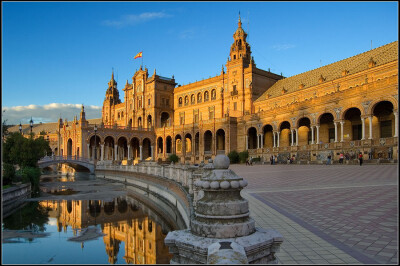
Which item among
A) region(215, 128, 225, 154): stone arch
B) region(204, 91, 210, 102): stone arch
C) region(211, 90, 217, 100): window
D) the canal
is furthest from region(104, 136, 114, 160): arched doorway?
the canal

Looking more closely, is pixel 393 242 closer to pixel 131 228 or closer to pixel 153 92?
pixel 131 228

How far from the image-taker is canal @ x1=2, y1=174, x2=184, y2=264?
30.6ft

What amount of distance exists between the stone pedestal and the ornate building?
27.3m

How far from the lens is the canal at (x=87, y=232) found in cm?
931

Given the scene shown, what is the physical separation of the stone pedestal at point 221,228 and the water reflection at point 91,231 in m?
5.53

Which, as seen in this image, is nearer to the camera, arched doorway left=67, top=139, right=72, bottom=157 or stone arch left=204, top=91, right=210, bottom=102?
arched doorway left=67, top=139, right=72, bottom=157

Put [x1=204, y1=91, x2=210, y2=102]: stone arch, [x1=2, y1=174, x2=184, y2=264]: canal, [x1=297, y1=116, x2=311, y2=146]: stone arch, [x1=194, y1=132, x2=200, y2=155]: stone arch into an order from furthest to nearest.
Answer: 1. [x1=204, y1=91, x2=210, y2=102]: stone arch
2. [x1=194, y1=132, x2=200, y2=155]: stone arch
3. [x1=297, y1=116, x2=311, y2=146]: stone arch
4. [x1=2, y1=174, x2=184, y2=264]: canal

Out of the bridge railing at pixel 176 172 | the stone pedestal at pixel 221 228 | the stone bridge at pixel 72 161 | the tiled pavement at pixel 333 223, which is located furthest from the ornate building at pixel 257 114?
the stone pedestal at pixel 221 228

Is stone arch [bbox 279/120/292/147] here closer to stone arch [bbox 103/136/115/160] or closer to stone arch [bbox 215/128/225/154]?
stone arch [bbox 215/128/225/154]

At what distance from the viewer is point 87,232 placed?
12117mm

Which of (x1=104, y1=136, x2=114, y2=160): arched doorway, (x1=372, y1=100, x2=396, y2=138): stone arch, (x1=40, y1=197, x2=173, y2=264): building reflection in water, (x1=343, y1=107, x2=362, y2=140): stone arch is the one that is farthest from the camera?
(x1=104, y1=136, x2=114, y2=160): arched doorway

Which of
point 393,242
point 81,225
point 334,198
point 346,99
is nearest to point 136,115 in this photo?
point 346,99

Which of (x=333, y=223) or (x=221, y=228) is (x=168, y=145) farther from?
(x=221, y=228)

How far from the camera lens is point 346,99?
3325 centimetres
